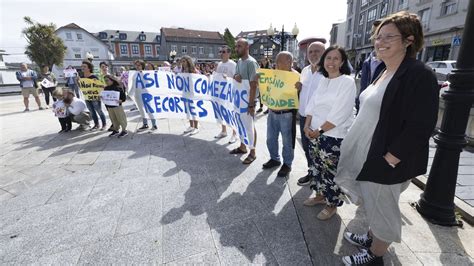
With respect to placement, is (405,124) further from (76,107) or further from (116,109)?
(76,107)

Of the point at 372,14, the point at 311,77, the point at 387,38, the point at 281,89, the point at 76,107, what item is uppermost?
the point at 372,14

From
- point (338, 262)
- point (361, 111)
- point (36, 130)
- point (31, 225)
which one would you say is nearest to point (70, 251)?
point (31, 225)

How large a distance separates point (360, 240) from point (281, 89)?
2038mm

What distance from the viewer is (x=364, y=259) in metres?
1.97

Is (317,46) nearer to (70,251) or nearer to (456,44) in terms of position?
(70,251)

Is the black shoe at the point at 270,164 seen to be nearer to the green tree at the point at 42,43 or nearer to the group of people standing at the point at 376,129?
the group of people standing at the point at 376,129

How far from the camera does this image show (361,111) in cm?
185

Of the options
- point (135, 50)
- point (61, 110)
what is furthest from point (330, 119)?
point (135, 50)

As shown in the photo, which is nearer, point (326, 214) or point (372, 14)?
point (326, 214)

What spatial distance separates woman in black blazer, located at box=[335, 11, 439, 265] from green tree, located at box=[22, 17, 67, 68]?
4025cm

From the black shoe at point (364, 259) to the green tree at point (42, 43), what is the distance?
40.3 meters

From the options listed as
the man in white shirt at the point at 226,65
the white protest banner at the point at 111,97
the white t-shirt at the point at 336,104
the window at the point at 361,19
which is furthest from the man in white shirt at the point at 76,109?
the window at the point at 361,19

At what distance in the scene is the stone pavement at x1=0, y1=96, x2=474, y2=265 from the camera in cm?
219

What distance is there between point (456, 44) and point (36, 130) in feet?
83.6
